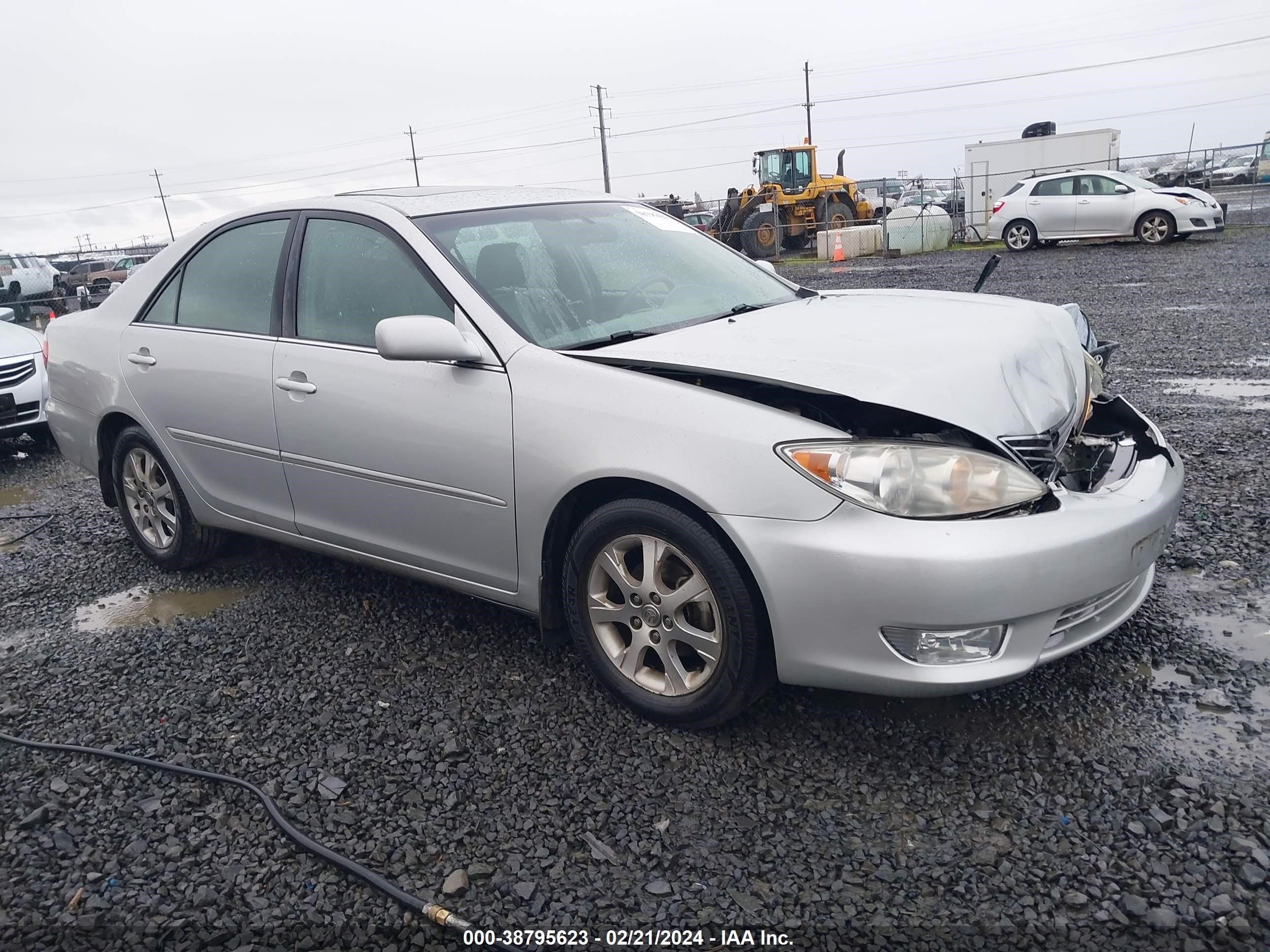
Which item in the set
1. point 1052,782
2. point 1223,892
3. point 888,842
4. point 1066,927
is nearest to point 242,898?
point 888,842

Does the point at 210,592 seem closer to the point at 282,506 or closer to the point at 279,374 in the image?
the point at 282,506

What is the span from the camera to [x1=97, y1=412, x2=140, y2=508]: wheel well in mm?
4484

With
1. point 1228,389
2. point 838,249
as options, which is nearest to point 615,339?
point 1228,389

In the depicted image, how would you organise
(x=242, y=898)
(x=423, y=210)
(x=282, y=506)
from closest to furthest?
(x=242, y=898)
(x=423, y=210)
(x=282, y=506)

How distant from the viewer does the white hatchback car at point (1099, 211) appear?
60.8 feet

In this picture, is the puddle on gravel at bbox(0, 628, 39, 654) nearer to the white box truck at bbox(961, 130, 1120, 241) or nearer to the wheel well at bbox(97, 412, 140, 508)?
the wheel well at bbox(97, 412, 140, 508)

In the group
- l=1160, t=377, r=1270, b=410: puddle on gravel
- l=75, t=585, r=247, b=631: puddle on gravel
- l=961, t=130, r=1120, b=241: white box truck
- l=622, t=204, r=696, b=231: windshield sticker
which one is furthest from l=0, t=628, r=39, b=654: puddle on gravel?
l=961, t=130, r=1120, b=241: white box truck

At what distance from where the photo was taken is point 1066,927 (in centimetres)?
206

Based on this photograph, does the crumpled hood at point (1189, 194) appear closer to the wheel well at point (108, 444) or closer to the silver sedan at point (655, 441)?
the silver sedan at point (655, 441)

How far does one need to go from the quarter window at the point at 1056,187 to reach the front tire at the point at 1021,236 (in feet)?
2.00

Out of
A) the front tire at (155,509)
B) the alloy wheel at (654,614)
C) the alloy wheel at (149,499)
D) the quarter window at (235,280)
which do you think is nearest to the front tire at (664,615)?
the alloy wheel at (654,614)

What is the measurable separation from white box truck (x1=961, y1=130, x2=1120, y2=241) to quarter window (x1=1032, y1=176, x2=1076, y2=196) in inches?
220

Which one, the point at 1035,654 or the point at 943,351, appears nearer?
the point at 1035,654

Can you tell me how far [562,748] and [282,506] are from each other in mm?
1629
